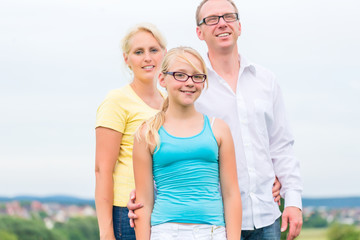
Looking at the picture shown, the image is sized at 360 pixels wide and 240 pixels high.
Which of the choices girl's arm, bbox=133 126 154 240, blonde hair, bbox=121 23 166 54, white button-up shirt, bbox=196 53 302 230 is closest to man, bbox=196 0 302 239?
white button-up shirt, bbox=196 53 302 230

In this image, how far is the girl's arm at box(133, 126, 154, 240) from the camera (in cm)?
325

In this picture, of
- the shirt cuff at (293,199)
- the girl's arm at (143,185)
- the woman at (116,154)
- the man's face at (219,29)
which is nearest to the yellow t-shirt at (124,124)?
the woman at (116,154)

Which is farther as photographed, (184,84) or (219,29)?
(219,29)

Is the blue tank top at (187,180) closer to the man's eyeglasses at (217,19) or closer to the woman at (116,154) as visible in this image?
the woman at (116,154)

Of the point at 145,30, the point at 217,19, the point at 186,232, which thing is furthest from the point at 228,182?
the point at 145,30

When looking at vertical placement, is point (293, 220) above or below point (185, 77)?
below

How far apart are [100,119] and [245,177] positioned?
3.82 feet

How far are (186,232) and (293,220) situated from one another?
122 centimetres

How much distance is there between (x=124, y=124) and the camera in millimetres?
3807

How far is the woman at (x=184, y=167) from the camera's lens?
10.4 ft

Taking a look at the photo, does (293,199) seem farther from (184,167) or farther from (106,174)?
(106,174)

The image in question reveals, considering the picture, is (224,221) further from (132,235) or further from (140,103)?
(140,103)

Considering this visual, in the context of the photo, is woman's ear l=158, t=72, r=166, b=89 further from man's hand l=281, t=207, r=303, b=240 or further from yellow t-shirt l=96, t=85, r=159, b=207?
man's hand l=281, t=207, r=303, b=240

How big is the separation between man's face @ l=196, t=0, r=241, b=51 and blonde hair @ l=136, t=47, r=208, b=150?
540 millimetres
